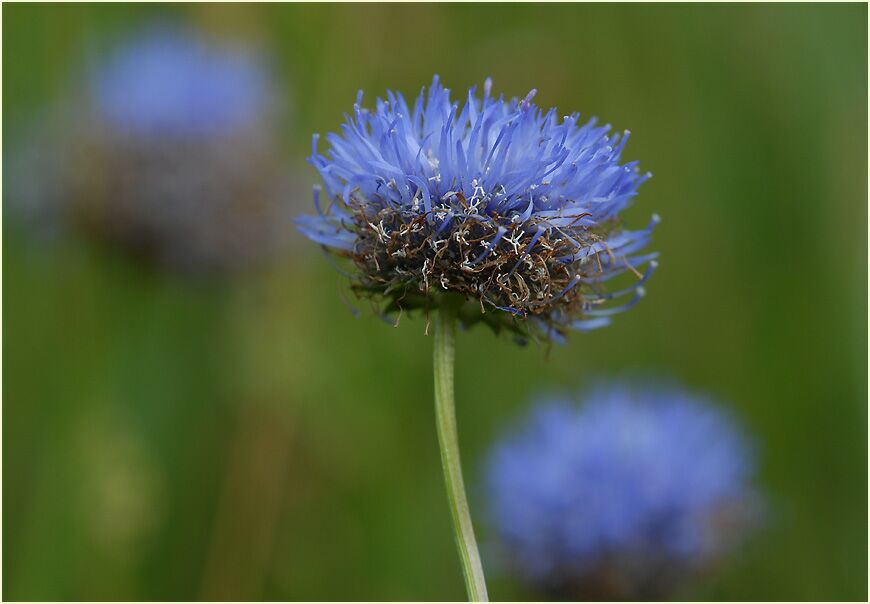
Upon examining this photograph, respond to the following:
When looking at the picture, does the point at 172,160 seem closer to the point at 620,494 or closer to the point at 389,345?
the point at 389,345

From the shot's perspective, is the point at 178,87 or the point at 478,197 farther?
the point at 178,87

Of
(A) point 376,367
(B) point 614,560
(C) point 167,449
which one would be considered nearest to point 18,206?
(C) point 167,449

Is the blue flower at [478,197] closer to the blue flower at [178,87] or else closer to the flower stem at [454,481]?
the flower stem at [454,481]

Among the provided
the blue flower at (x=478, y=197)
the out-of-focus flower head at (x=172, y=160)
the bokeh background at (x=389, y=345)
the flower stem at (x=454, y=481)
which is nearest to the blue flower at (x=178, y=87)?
the out-of-focus flower head at (x=172, y=160)

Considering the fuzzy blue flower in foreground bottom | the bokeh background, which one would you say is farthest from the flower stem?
the bokeh background

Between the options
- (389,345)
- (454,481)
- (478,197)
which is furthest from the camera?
(389,345)

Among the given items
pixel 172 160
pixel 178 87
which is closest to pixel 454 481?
pixel 172 160

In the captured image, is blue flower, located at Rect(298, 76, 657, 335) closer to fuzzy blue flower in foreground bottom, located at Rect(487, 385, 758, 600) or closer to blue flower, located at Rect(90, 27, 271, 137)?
fuzzy blue flower in foreground bottom, located at Rect(487, 385, 758, 600)
